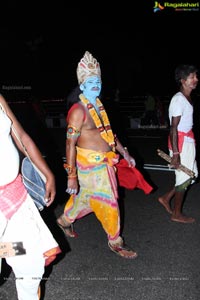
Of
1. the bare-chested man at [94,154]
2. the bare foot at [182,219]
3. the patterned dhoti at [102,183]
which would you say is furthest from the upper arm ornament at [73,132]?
the bare foot at [182,219]

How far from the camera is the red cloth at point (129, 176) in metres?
4.38

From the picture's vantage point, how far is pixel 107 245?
→ 4.43 m

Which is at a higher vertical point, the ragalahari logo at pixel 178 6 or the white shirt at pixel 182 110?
the ragalahari logo at pixel 178 6

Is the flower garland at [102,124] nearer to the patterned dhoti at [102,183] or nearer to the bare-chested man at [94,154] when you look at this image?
the bare-chested man at [94,154]

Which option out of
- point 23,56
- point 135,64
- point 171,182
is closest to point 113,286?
point 171,182

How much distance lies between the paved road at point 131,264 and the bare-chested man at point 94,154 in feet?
0.86

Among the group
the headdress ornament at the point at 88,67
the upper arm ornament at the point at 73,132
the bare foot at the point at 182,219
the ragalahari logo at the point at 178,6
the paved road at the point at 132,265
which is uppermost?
the ragalahari logo at the point at 178,6

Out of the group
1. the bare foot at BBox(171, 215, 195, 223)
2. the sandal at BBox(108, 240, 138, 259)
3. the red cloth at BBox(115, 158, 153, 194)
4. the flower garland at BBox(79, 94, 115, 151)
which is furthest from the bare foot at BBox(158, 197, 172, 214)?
the flower garland at BBox(79, 94, 115, 151)

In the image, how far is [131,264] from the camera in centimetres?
394

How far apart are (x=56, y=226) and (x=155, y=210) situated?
1379 mm

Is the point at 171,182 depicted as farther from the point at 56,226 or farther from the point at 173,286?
the point at 173,286

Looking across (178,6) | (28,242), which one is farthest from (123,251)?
(178,6)

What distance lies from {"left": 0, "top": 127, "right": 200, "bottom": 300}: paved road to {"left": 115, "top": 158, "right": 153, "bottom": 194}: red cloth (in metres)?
0.65

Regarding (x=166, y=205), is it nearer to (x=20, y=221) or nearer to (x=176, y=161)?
(x=176, y=161)
